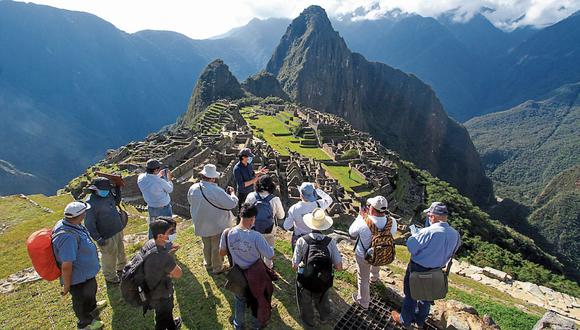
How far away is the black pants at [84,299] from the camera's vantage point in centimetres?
502

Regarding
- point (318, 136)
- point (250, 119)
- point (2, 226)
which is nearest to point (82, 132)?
point (250, 119)

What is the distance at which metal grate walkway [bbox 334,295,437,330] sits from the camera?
19.1 ft

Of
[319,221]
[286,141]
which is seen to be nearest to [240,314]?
[319,221]

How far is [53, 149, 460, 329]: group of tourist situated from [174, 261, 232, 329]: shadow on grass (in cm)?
36

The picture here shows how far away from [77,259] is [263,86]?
130 m

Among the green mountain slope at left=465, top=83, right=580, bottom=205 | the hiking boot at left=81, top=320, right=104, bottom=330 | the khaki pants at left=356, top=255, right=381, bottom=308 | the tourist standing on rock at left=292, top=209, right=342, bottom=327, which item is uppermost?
the tourist standing on rock at left=292, top=209, right=342, bottom=327

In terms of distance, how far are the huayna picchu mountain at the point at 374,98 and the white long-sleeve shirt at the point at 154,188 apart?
129 metres

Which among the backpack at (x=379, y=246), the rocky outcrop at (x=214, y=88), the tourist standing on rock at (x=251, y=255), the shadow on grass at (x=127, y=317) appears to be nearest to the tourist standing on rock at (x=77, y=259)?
the shadow on grass at (x=127, y=317)

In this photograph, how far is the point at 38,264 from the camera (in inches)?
182

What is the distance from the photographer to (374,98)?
180 meters

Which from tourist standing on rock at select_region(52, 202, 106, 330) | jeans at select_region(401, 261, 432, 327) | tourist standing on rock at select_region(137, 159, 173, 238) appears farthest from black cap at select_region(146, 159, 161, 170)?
jeans at select_region(401, 261, 432, 327)

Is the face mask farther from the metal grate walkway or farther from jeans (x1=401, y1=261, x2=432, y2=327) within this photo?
jeans (x1=401, y1=261, x2=432, y2=327)

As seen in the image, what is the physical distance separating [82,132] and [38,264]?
187130mm

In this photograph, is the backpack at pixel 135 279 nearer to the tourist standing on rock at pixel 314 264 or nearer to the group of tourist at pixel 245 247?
the group of tourist at pixel 245 247
